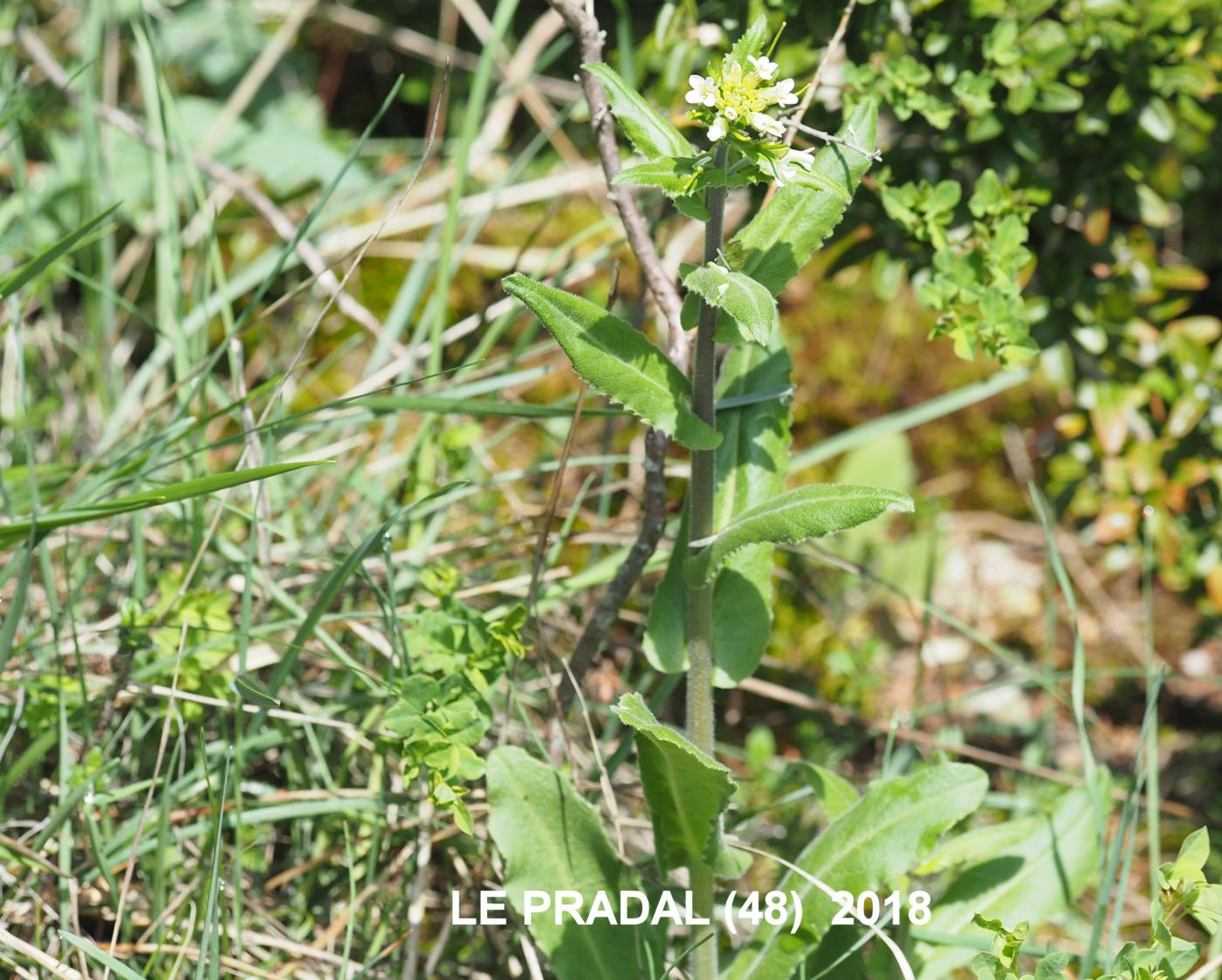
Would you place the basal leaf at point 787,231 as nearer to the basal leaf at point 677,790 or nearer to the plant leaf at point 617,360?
the plant leaf at point 617,360

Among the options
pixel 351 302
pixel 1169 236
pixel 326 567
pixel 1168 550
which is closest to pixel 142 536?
pixel 326 567

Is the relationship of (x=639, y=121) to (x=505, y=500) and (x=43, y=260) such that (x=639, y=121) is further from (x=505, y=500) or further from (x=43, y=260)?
→ (x=505, y=500)

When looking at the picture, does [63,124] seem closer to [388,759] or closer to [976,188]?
[388,759]

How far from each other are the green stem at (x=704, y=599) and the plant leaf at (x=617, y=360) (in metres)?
0.04

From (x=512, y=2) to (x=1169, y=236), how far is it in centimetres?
214

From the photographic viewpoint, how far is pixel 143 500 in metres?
1.26

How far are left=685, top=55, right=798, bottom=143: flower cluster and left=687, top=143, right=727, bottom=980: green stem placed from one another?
0.34 feet

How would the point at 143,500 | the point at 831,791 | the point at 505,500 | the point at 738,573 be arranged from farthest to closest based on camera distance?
the point at 505,500 → the point at 831,791 → the point at 738,573 → the point at 143,500

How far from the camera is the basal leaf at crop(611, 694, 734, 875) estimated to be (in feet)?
4.15

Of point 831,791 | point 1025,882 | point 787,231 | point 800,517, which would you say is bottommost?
point 1025,882

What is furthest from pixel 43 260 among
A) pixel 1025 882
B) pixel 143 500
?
pixel 1025 882

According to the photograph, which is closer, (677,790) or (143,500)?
(143,500)

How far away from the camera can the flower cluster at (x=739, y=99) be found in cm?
113

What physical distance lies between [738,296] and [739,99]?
186 mm
